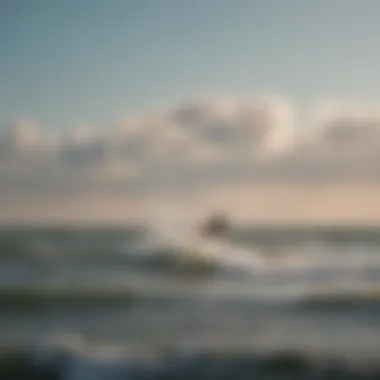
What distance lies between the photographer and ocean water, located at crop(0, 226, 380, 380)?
9.34 ft

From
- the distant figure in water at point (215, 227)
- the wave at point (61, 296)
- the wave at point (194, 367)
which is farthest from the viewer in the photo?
the wave at point (61, 296)

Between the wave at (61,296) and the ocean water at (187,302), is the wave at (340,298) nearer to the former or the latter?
the ocean water at (187,302)

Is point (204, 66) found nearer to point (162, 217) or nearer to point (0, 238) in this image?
point (162, 217)

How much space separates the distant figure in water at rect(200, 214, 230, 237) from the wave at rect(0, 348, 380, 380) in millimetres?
563

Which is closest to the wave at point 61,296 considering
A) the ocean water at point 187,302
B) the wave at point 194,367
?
the ocean water at point 187,302

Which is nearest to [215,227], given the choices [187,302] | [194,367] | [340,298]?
[187,302]

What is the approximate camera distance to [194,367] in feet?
9.28

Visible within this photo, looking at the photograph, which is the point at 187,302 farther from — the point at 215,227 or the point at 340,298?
the point at 340,298

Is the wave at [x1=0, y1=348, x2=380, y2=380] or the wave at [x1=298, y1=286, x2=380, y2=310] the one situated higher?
the wave at [x1=298, y1=286, x2=380, y2=310]

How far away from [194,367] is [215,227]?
675mm

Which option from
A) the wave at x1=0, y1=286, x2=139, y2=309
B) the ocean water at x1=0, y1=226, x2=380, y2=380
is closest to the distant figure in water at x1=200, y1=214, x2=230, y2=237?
the ocean water at x1=0, y1=226, x2=380, y2=380

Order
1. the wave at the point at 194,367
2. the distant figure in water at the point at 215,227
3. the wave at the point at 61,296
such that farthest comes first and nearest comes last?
the wave at the point at 61,296 < the distant figure in water at the point at 215,227 < the wave at the point at 194,367

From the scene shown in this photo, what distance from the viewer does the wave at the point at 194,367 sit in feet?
9.16

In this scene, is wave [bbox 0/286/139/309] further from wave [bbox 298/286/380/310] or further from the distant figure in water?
wave [bbox 298/286/380/310]
